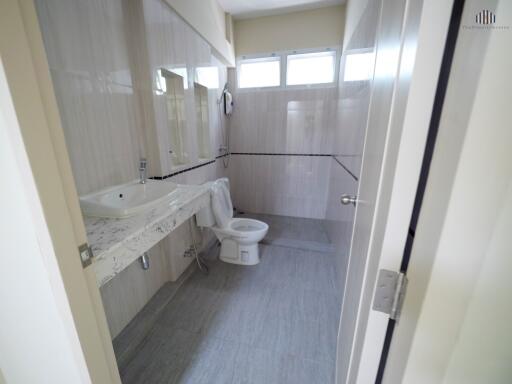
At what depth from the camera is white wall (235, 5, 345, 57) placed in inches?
102

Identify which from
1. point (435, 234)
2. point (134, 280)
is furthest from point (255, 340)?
point (435, 234)

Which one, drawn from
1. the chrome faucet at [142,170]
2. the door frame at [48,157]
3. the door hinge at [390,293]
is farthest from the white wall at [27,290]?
the chrome faucet at [142,170]

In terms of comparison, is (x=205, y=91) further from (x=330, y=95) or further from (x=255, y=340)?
(x=255, y=340)

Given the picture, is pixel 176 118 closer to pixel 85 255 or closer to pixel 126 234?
pixel 126 234

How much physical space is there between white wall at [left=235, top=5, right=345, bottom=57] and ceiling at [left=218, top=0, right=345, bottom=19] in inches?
3.0

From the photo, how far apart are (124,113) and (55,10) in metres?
0.53

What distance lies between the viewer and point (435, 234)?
313 mm

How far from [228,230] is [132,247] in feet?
4.01

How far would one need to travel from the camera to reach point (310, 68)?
9.32ft

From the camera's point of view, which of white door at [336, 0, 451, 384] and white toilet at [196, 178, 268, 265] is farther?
white toilet at [196, 178, 268, 265]

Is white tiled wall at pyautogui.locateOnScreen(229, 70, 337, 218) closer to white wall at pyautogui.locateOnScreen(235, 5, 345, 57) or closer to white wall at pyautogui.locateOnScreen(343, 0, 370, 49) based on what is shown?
white wall at pyautogui.locateOnScreen(235, 5, 345, 57)

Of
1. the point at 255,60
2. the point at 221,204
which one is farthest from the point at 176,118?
the point at 255,60

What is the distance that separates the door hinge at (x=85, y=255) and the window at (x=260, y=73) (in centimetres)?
300

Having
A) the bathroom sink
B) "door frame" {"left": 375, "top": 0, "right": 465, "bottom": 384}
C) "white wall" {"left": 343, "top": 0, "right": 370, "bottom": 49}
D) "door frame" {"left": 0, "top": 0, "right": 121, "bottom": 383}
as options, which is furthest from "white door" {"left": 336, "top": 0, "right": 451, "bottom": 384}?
"white wall" {"left": 343, "top": 0, "right": 370, "bottom": 49}
